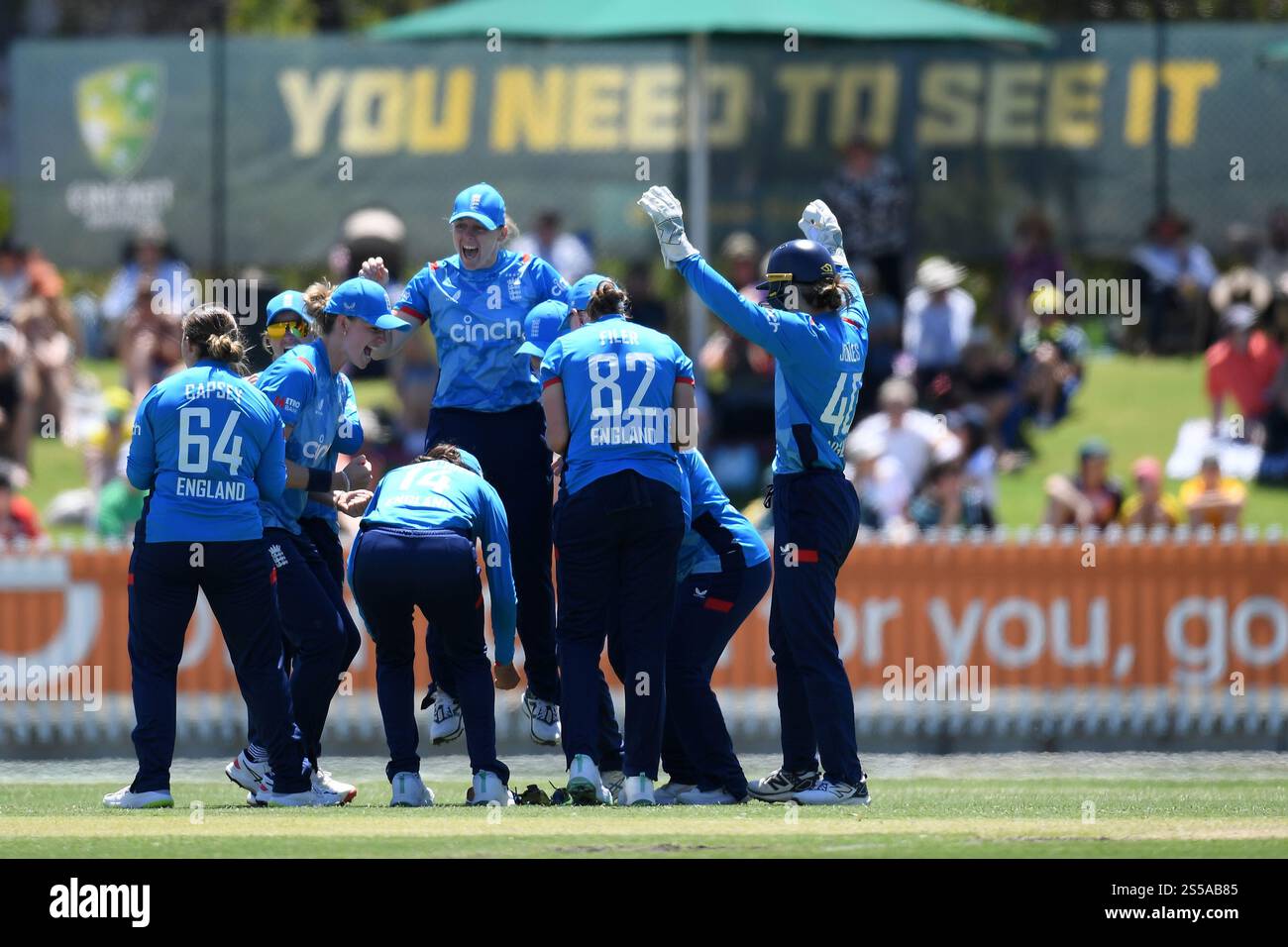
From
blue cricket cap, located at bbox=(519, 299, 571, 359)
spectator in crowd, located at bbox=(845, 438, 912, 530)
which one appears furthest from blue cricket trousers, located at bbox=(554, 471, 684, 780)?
spectator in crowd, located at bbox=(845, 438, 912, 530)

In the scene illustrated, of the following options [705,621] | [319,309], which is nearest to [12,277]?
[319,309]

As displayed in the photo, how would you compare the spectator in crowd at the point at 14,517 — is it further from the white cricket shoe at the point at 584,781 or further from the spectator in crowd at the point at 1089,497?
the spectator in crowd at the point at 1089,497

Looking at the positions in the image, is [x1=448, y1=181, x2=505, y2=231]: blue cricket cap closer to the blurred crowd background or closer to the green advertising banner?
the blurred crowd background

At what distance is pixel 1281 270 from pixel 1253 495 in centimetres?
272

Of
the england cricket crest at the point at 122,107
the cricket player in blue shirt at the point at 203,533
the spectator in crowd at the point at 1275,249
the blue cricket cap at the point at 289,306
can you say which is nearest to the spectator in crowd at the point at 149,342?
the england cricket crest at the point at 122,107

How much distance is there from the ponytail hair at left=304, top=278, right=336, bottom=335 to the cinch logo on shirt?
23.5 inches

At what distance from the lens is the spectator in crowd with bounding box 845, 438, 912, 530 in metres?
15.9

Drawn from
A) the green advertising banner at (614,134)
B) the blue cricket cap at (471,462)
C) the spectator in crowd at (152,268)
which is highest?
the green advertising banner at (614,134)

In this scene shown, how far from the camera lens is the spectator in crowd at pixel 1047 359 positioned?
19047 millimetres

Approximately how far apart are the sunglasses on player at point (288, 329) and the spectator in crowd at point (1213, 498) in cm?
816

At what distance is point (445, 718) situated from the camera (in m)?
10.4
